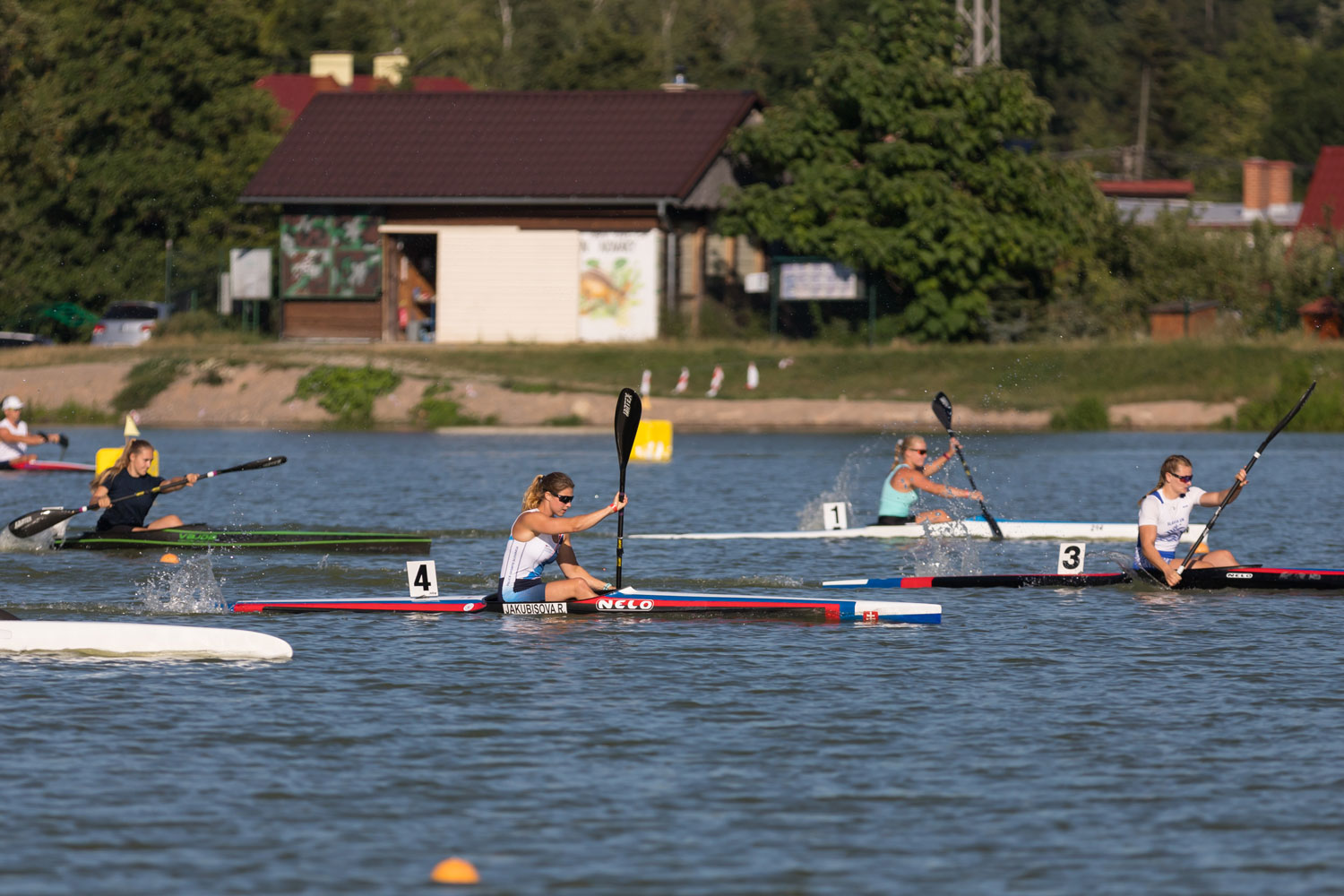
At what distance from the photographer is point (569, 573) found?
596 inches

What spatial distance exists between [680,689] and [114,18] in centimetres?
4362

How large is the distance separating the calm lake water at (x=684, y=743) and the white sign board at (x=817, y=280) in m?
24.2

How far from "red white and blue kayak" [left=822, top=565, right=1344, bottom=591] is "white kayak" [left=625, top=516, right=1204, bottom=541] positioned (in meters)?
3.35

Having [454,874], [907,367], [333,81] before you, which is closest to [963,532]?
[454,874]

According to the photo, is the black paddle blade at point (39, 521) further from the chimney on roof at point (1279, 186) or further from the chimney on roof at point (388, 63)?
the chimney on roof at point (1279, 186)

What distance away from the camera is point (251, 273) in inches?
1908

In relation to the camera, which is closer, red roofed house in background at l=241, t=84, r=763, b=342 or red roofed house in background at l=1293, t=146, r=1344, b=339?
red roofed house in background at l=1293, t=146, r=1344, b=339

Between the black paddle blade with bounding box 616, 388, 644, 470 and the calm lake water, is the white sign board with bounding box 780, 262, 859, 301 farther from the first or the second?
the black paddle blade with bounding box 616, 388, 644, 470

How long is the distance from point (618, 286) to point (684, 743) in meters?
34.7

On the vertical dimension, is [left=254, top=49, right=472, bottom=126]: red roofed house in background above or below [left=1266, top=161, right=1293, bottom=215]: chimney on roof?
above

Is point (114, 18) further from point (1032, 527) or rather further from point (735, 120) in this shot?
point (1032, 527)

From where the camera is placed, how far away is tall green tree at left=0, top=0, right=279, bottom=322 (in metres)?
51.3

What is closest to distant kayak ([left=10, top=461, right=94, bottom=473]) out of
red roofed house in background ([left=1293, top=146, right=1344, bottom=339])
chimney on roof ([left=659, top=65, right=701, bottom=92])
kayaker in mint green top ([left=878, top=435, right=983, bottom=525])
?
Answer: kayaker in mint green top ([left=878, top=435, right=983, bottom=525])

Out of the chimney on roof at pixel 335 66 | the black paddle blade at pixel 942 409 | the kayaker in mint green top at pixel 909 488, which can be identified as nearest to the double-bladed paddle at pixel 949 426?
the black paddle blade at pixel 942 409
